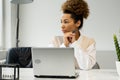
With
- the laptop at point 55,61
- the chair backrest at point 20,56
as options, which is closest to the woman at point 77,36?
the laptop at point 55,61

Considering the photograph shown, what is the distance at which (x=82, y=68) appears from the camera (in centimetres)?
188

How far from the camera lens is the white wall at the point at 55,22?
3547 mm

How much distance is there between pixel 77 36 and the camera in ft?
6.52

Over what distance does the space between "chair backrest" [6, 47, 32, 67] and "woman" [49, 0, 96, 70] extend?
2.88 feet

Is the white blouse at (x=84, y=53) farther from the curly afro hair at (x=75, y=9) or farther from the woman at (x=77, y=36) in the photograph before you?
the curly afro hair at (x=75, y=9)

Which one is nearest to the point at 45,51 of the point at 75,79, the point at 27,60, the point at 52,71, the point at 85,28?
the point at 52,71

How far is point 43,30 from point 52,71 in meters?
2.26

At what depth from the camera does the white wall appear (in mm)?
3547

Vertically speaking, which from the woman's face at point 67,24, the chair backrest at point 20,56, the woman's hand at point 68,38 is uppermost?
the woman's face at point 67,24

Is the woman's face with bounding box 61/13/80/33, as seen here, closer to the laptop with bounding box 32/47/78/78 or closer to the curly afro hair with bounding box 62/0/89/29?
the curly afro hair with bounding box 62/0/89/29

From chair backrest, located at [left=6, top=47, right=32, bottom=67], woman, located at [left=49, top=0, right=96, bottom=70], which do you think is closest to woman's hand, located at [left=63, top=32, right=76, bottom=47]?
woman, located at [left=49, top=0, right=96, bottom=70]

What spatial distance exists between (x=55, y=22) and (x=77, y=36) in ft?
5.70

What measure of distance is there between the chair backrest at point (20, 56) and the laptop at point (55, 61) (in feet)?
3.94

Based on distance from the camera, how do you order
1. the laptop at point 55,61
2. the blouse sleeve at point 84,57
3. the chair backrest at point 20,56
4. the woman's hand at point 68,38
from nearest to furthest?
the laptop at point 55,61
the blouse sleeve at point 84,57
the woman's hand at point 68,38
the chair backrest at point 20,56
